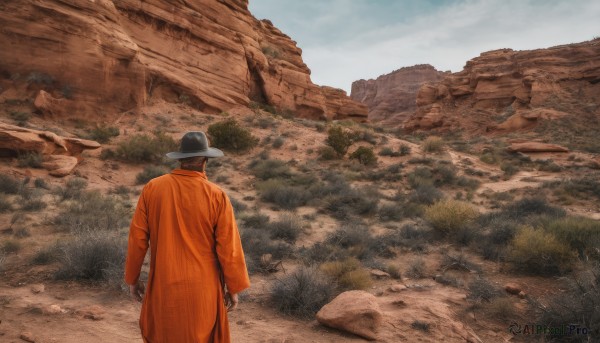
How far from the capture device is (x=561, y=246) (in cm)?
521

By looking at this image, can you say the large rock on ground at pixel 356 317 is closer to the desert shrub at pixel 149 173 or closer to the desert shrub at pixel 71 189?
the desert shrub at pixel 71 189

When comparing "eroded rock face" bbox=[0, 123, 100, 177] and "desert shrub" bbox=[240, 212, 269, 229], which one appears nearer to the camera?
"desert shrub" bbox=[240, 212, 269, 229]

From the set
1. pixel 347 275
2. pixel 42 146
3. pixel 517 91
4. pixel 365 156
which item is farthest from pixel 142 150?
pixel 517 91

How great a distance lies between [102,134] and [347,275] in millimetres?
12975

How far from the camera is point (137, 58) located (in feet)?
55.8

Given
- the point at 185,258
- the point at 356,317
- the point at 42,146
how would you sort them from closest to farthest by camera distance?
1. the point at 185,258
2. the point at 356,317
3. the point at 42,146

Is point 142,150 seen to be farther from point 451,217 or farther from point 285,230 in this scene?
point 451,217

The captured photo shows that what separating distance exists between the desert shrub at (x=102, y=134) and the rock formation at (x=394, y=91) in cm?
6048

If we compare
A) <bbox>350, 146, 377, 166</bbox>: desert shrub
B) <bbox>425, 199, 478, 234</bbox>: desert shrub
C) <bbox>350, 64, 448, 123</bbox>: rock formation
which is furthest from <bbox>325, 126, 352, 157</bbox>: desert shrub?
<bbox>350, 64, 448, 123</bbox>: rock formation

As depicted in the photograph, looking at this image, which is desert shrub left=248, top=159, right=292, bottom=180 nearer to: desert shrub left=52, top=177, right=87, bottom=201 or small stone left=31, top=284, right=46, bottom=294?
desert shrub left=52, top=177, right=87, bottom=201

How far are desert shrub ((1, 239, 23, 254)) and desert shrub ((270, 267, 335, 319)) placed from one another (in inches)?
165

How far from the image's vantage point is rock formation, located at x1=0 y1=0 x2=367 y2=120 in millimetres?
14695

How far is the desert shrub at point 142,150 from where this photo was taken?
42.7 feet

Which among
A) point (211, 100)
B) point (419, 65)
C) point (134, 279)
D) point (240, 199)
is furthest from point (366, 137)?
point (419, 65)
